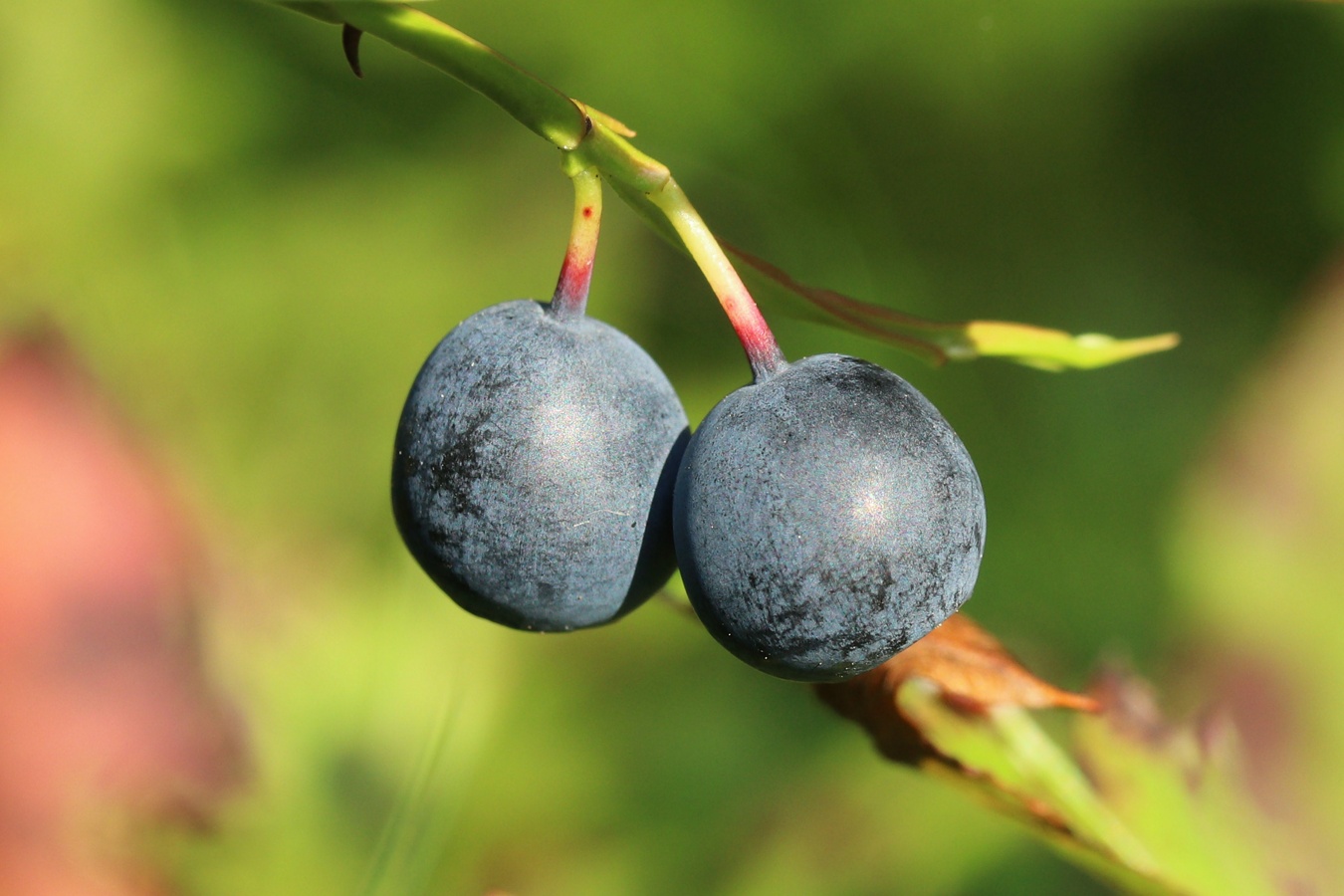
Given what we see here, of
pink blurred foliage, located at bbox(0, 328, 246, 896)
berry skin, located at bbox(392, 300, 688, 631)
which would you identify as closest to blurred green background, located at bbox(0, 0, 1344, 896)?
pink blurred foliage, located at bbox(0, 328, 246, 896)

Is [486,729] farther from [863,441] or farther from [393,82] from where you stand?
[863,441]

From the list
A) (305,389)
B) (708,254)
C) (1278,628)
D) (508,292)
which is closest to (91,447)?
(305,389)

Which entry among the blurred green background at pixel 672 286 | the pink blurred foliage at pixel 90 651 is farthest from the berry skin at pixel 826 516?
the pink blurred foliage at pixel 90 651

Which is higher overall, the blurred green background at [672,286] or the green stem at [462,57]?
the green stem at [462,57]

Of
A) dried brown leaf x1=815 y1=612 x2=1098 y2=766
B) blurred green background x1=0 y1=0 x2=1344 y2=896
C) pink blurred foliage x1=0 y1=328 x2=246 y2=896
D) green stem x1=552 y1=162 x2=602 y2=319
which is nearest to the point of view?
green stem x1=552 y1=162 x2=602 y2=319

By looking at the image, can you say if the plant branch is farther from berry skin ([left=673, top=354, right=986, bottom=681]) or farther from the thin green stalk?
the thin green stalk

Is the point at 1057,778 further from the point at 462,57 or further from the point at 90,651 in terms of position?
the point at 90,651

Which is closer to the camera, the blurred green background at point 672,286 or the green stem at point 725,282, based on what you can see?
the green stem at point 725,282

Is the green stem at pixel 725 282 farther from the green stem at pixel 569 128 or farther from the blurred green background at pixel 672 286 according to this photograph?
the blurred green background at pixel 672 286
